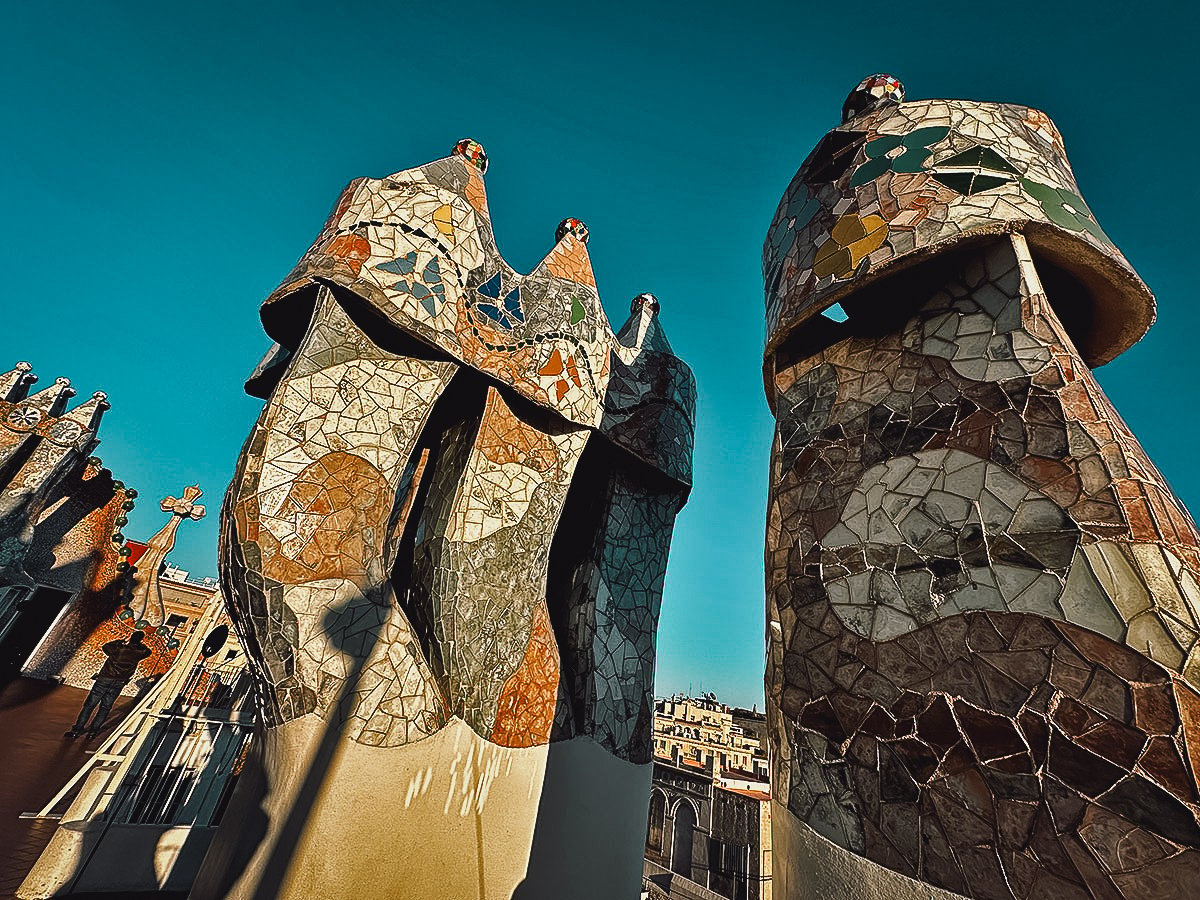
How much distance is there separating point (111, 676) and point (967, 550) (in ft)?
39.3

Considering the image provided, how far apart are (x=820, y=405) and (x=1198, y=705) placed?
1651 mm

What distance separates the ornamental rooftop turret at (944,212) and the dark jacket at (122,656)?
10366mm

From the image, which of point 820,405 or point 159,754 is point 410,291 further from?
point 159,754

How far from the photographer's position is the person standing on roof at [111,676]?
8.52 m

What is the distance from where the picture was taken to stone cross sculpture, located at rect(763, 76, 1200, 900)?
1532mm

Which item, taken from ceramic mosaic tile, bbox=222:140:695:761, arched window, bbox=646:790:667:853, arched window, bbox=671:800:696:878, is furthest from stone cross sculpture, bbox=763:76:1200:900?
arched window, bbox=646:790:667:853

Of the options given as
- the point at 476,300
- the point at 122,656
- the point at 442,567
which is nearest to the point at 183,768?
the point at 122,656

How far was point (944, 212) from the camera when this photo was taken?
2.43 m

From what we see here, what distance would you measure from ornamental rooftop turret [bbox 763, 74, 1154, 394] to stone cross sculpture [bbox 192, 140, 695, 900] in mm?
3699

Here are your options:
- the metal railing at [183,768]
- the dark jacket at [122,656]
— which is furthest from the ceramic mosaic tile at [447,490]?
the dark jacket at [122,656]

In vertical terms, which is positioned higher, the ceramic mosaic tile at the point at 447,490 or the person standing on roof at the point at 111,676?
the ceramic mosaic tile at the point at 447,490

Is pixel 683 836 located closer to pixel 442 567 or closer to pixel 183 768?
pixel 183 768

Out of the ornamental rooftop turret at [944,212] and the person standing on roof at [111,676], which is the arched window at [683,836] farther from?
the ornamental rooftop turret at [944,212]

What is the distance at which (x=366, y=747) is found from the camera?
4.36m
